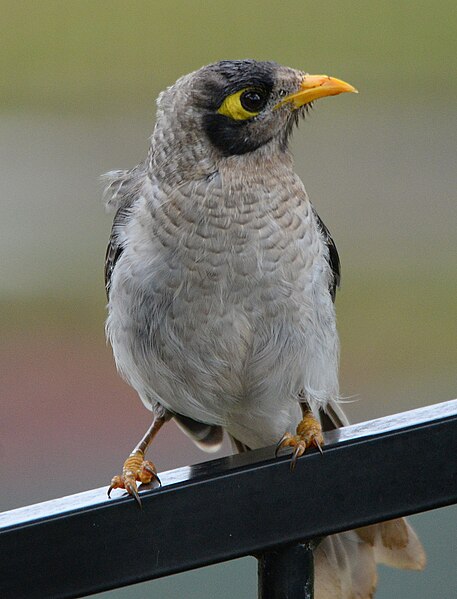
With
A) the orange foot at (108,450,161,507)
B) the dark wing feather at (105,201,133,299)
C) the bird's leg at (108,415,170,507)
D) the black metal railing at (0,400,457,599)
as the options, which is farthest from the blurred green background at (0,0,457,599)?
the black metal railing at (0,400,457,599)

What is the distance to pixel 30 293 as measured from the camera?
8.59 meters

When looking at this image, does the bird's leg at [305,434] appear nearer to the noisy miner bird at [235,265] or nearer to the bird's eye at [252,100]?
the noisy miner bird at [235,265]

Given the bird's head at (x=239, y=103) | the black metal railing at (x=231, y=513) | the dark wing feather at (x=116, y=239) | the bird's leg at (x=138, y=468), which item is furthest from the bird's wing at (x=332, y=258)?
the black metal railing at (x=231, y=513)

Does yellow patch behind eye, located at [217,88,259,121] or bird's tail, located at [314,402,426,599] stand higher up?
yellow patch behind eye, located at [217,88,259,121]

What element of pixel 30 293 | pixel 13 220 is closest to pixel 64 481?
pixel 30 293

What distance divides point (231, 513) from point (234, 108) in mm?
1323

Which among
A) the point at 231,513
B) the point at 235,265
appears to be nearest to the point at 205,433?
the point at 235,265

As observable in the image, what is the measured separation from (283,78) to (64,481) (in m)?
4.69

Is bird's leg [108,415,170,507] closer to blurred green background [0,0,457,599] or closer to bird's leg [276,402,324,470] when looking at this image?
bird's leg [276,402,324,470]

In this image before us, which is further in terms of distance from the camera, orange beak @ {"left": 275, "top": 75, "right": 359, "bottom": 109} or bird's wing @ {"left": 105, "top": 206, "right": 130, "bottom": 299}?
bird's wing @ {"left": 105, "top": 206, "right": 130, "bottom": 299}

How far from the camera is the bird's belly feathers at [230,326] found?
2.85m

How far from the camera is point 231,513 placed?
1853 millimetres

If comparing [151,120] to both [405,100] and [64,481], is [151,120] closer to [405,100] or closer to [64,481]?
[405,100]

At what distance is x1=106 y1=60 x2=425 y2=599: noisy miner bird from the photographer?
2828mm
